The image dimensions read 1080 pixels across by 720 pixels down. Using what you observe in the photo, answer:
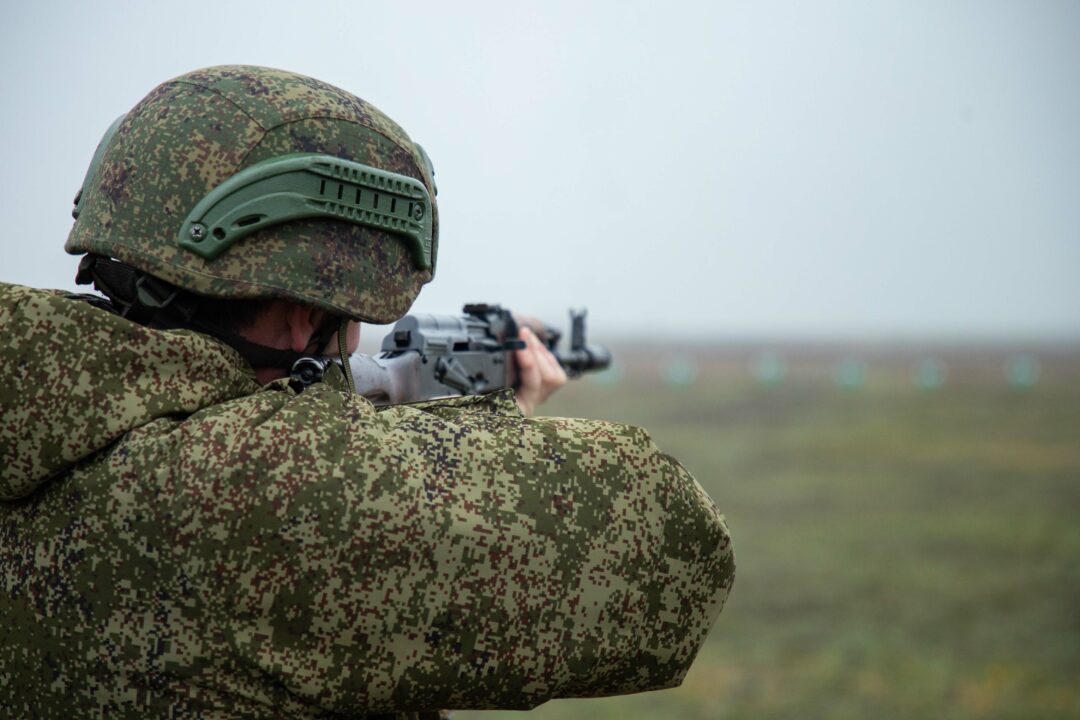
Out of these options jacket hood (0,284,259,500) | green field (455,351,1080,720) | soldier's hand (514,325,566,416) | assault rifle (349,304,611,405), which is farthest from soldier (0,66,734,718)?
green field (455,351,1080,720)

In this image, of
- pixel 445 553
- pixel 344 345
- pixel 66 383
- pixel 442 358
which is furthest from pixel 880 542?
pixel 66 383

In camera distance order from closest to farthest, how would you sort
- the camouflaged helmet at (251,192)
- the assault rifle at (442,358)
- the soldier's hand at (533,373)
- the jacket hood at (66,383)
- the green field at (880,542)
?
the jacket hood at (66,383) → the camouflaged helmet at (251,192) → the assault rifle at (442,358) → the soldier's hand at (533,373) → the green field at (880,542)

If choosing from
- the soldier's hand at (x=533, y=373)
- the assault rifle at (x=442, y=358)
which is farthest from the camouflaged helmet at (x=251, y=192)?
the soldier's hand at (x=533, y=373)

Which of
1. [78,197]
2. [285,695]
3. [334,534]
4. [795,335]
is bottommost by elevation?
[795,335]

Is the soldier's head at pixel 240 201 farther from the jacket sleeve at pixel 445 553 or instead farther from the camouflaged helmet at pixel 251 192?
the jacket sleeve at pixel 445 553

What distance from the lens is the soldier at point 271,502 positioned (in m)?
0.95

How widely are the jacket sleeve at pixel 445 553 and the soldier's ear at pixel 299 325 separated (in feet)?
0.56

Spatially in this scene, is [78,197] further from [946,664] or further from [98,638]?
[946,664]

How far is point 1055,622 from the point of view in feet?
15.9

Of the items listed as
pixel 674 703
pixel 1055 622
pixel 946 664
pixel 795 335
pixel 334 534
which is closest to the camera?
pixel 334 534

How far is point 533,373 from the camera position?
2.08 m

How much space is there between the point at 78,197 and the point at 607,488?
2.31 ft

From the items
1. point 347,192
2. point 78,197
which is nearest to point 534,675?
point 347,192

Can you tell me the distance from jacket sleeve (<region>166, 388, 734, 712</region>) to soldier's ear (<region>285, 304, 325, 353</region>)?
169mm
